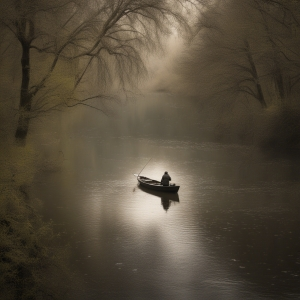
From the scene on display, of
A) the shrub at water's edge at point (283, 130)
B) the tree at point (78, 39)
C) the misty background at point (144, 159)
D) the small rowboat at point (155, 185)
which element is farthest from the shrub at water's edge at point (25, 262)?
the shrub at water's edge at point (283, 130)

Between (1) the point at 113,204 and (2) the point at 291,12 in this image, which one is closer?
(1) the point at 113,204

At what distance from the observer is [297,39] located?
21859mm

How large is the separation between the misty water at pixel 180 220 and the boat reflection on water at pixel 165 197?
3cm

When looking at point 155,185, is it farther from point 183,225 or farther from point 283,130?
point 283,130

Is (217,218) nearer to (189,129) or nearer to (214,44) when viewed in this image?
(214,44)

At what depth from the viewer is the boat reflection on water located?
15203 mm

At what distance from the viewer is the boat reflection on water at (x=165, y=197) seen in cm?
1520

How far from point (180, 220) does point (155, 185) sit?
319 centimetres

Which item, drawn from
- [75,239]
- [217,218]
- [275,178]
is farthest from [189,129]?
[75,239]

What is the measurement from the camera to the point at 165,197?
16.0 m

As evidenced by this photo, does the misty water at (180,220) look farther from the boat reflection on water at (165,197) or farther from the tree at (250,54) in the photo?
the tree at (250,54)

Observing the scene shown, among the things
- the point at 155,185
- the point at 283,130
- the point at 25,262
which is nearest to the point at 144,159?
the point at 155,185

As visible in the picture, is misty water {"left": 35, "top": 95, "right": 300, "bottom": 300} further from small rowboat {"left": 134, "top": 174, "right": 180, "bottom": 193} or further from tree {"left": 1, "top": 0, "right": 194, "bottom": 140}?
tree {"left": 1, "top": 0, "right": 194, "bottom": 140}

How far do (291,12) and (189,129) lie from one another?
1246 centimetres
